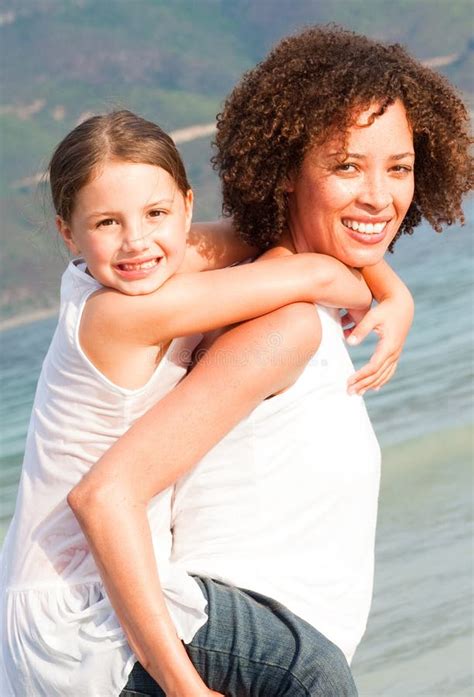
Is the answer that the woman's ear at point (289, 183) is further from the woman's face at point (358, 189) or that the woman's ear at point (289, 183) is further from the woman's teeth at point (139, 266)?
the woman's teeth at point (139, 266)

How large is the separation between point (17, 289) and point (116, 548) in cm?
2398

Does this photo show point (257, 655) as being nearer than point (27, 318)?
Yes

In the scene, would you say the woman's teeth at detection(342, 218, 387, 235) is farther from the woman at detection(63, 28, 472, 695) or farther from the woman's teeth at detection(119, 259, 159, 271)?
the woman's teeth at detection(119, 259, 159, 271)

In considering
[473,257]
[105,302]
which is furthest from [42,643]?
[473,257]

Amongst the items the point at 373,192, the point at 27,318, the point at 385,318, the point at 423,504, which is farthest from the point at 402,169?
the point at 27,318

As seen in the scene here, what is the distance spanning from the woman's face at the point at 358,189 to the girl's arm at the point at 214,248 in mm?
170

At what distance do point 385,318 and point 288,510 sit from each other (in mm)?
655

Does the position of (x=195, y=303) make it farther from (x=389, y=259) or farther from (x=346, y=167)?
(x=389, y=259)

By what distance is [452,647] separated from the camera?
17.8 feet

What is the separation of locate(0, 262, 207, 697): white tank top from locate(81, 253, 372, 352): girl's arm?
63 mm

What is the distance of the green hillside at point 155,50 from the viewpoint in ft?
115

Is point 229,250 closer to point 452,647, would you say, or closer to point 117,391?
point 117,391

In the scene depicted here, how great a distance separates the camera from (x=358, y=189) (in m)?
2.72

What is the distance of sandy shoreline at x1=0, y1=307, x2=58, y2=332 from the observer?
2326 cm
